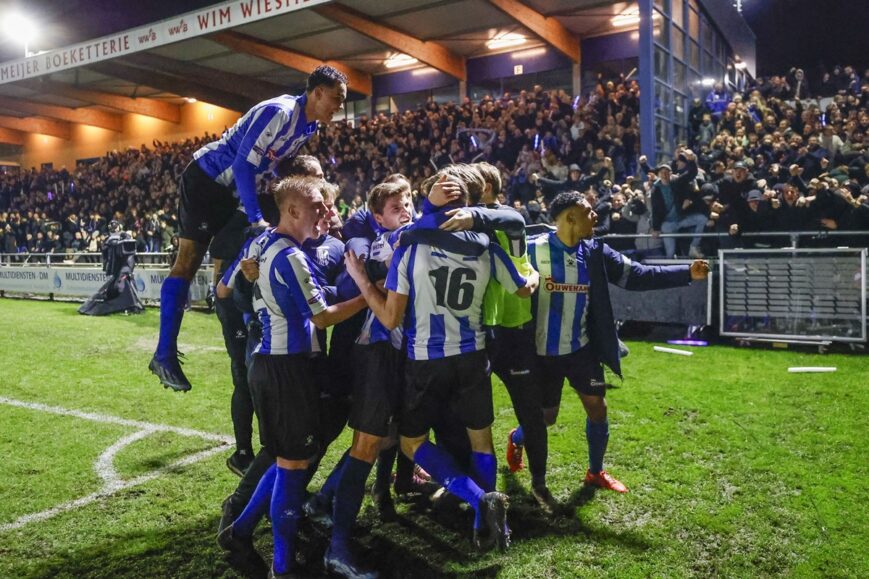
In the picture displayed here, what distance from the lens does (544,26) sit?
19.9 metres

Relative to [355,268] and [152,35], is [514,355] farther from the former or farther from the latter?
[152,35]

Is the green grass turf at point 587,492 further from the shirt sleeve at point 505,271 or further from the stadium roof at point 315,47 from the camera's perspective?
the stadium roof at point 315,47

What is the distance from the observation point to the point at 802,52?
28.7 m

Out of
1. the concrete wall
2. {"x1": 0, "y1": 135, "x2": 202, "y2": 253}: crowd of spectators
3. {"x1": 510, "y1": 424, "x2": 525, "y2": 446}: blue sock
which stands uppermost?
the concrete wall

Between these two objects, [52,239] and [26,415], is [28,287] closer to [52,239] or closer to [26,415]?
[52,239]

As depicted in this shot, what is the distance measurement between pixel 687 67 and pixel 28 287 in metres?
18.6

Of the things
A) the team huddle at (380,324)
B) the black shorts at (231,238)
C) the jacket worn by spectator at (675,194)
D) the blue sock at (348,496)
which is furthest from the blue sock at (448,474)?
the jacket worn by spectator at (675,194)

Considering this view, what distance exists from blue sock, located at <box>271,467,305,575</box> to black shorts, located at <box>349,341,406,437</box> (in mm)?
397

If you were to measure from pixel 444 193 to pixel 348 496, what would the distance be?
1.59 m

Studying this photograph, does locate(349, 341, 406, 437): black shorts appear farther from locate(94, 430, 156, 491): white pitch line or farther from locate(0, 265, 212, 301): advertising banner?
locate(0, 265, 212, 301): advertising banner

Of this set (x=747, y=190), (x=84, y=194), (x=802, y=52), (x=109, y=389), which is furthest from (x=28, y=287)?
(x=802, y=52)

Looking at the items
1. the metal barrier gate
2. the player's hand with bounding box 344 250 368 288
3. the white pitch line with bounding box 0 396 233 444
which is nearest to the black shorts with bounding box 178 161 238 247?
the player's hand with bounding box 344 250 368 288

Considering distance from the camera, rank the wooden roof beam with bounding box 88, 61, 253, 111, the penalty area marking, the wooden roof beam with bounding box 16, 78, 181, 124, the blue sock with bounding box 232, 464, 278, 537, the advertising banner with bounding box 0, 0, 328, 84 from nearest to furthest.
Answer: the blue sock with bounding box 232, 464, 278, 537, the penalty area marking, the advertising banner with bounding box 0, 0, 328, 84, the wooden roof beam with bounding box 88, 61, 253, 111, the wooden roof beam with bounding box 16, 78, 181, 124

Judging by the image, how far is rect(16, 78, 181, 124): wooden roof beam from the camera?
87.1ft
